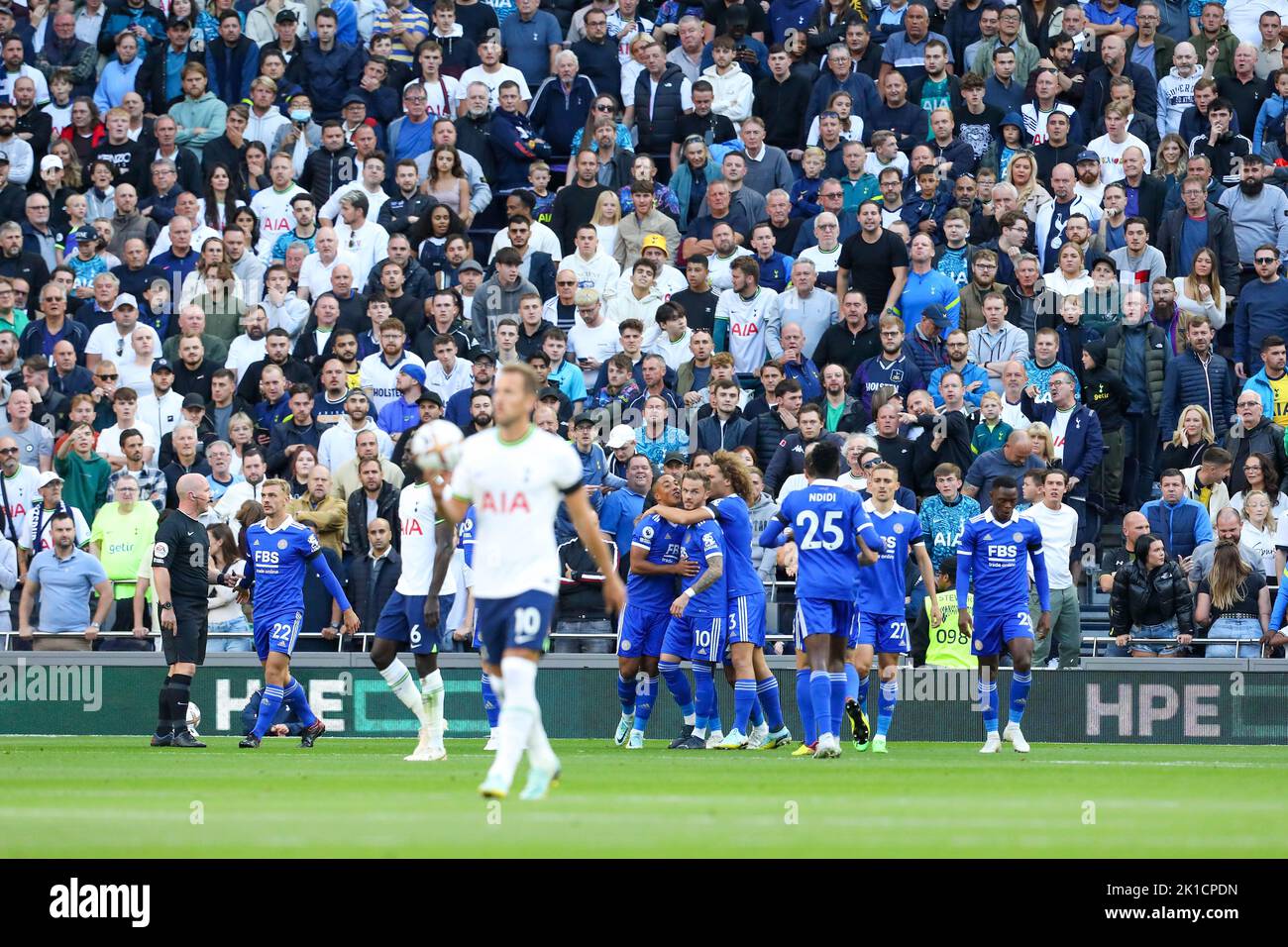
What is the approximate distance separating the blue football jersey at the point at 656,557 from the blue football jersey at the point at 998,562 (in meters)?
2.57

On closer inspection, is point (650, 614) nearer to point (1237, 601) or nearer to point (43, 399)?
point (1237, 601)

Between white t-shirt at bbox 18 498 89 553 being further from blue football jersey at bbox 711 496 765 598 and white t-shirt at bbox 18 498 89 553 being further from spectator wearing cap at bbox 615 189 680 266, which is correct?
blue football jersey at bbox 711 496 765 598

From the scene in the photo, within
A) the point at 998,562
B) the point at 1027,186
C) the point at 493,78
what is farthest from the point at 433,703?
the point at 493,78

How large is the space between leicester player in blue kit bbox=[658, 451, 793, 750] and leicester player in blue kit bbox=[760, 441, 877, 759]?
1315 millimetres

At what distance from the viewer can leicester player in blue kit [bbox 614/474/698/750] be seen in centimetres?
1800

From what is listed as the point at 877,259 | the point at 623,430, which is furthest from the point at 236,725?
the point at 877,259

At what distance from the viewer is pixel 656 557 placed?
18.1m

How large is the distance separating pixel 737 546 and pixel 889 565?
138cm

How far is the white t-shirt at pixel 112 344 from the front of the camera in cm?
2417

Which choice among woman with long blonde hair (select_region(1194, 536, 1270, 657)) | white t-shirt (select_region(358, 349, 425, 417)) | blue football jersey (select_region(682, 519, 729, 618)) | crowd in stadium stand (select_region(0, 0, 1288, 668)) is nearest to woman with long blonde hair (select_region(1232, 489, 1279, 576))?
crowd in stadium stand (select_region(0, 0, 1288, 668))

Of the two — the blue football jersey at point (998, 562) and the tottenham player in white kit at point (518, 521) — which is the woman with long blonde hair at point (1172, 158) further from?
the tottenham player in white kit at point (518, 521)

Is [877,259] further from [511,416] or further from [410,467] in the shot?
[511,416]

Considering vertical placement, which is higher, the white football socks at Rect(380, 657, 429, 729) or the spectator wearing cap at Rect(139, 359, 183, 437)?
the spectator wearing cap at Rect(139, 359, 183, 437)

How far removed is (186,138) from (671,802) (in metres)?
18.5
